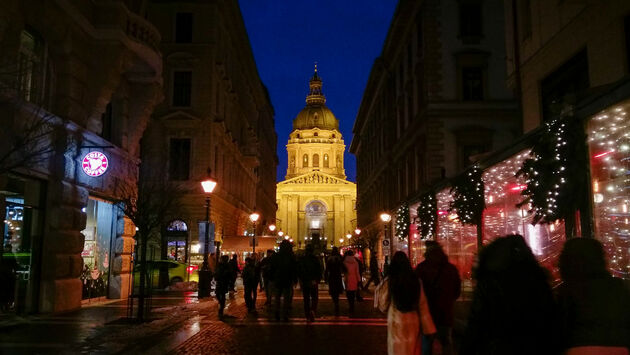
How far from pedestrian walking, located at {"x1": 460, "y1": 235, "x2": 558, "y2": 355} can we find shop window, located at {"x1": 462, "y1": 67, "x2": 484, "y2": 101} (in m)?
28.8

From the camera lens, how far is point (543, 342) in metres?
3.85

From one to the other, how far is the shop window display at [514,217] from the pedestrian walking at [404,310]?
16.3 feet

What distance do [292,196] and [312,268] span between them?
114m

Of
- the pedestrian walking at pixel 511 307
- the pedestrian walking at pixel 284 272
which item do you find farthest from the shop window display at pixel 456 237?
the pedestrian walking at pixel 511 307

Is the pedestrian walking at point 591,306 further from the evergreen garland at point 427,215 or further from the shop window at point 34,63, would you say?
the evergreen garland at point 427,215

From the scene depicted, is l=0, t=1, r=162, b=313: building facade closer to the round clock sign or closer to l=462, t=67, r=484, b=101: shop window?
the round clock sign

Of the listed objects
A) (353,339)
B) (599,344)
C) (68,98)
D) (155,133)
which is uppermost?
(155,133)

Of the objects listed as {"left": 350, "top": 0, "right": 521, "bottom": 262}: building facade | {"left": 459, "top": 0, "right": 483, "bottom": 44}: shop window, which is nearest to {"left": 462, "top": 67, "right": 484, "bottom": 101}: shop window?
{"left": 350, "top": 0, "right": 521, "bottom": 262}: building facade

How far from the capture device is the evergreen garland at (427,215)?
22.3 metres

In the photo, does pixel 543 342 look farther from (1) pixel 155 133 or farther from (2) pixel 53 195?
(1) pixel 155 133

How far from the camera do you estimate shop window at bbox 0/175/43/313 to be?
1475 centimetres

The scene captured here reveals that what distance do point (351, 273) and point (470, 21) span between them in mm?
19237

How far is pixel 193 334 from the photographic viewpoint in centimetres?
1280

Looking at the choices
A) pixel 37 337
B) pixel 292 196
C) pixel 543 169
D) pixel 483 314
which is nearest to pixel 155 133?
pixel 37 337
